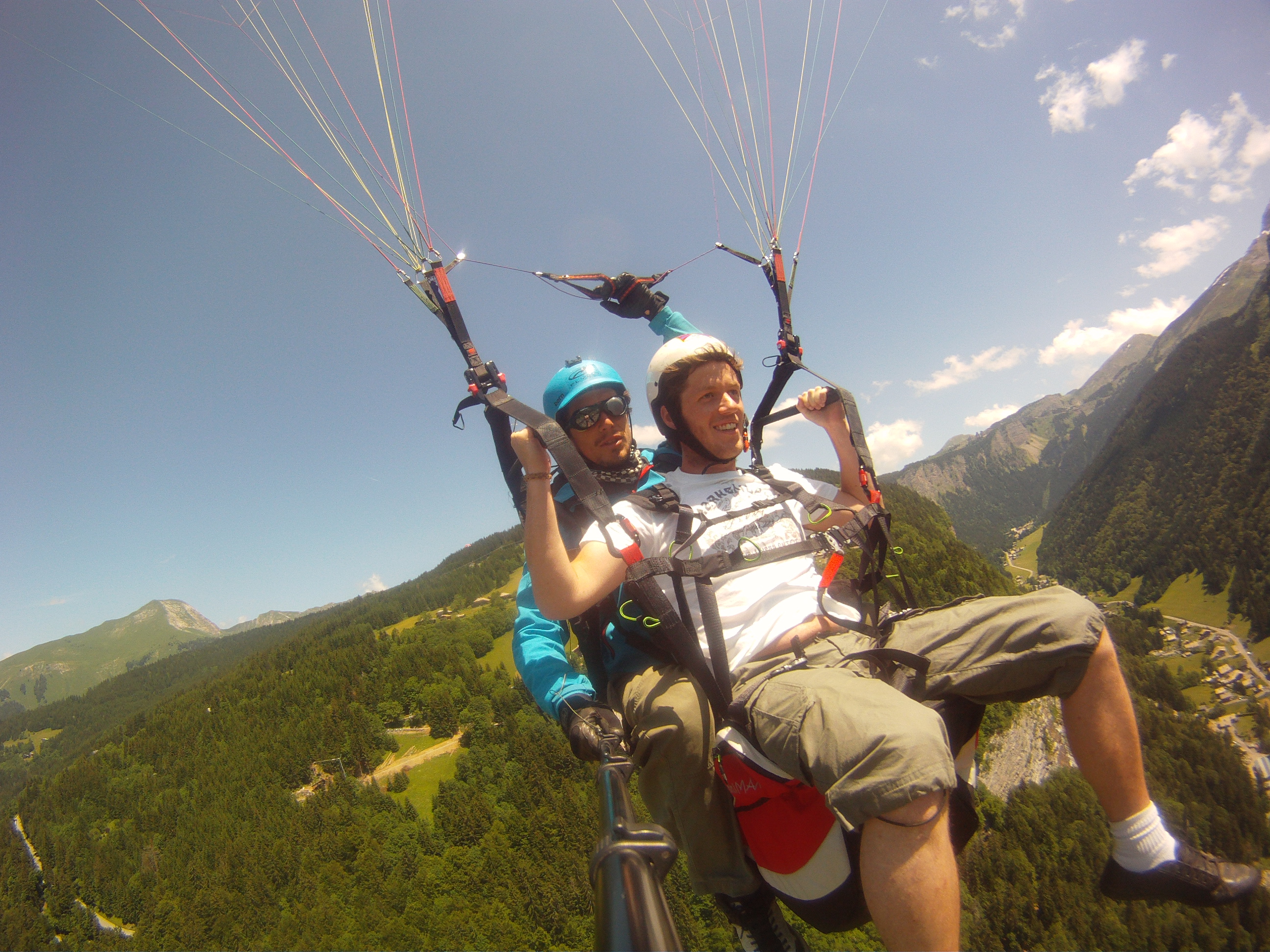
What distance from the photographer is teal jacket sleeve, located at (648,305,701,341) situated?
14.6 feet

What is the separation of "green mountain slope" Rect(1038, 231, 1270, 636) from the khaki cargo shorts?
107941 millimetres

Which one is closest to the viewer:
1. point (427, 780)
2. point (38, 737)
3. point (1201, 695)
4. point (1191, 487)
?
point (1201, 695)

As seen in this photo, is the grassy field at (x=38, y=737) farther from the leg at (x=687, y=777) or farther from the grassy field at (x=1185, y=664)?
the grassy field at (x=1185, y=664)

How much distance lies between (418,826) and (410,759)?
15.6 metres

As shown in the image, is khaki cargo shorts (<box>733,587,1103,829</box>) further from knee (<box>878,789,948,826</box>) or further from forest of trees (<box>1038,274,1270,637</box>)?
forest of trees (<box>1038,274,1270,637</box>)

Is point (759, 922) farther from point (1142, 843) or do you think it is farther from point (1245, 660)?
point (1245, 660)

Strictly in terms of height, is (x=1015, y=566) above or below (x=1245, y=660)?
above

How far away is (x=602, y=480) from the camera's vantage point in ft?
10.6

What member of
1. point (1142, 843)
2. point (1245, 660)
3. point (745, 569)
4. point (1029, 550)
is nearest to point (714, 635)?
point (745, 569)

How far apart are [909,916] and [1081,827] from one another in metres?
78.1

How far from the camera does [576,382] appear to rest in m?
3.29

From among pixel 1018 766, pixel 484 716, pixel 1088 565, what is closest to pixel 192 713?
pixel 484 716

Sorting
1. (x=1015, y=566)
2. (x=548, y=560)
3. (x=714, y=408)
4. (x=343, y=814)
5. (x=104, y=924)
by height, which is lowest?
(x=104, y=924)

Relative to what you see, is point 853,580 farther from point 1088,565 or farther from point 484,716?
point 1088,565
